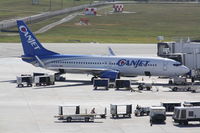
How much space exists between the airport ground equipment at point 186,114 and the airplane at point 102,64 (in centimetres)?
2885

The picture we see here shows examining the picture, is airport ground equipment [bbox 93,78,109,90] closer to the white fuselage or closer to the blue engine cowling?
the blue engine cowling

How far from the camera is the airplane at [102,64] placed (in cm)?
8762

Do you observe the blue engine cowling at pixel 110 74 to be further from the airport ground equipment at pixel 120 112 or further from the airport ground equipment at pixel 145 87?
the airport ground equipment at pixel 120 112

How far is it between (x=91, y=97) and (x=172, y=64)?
56.9ft

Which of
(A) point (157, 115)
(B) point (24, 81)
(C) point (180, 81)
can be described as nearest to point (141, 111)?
(A) point (157, 115)

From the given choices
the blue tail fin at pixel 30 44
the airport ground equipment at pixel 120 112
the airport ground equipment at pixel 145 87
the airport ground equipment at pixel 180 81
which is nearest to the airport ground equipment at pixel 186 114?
the airport ground equipment at pixel 120 112

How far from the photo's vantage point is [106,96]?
75.3 meters

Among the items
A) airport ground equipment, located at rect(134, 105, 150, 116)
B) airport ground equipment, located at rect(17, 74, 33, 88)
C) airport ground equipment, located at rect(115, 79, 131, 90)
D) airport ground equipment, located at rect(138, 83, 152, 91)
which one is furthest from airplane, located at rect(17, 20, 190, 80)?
airport ground equipment, located at rect(134, 105, 150, 116)

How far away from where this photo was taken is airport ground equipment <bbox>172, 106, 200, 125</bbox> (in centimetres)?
5838

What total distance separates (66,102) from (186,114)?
16959 millimetres

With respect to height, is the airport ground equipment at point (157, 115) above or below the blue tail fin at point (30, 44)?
below

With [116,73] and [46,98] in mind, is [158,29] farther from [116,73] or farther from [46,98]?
[46,98]

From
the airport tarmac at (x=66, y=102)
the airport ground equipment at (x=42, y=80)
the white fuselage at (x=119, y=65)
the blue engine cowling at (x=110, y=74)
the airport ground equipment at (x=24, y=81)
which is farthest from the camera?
the white fuselage at (x=119, y=65)

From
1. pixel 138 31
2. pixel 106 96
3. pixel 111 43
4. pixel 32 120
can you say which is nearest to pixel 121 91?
pixel 106 96
